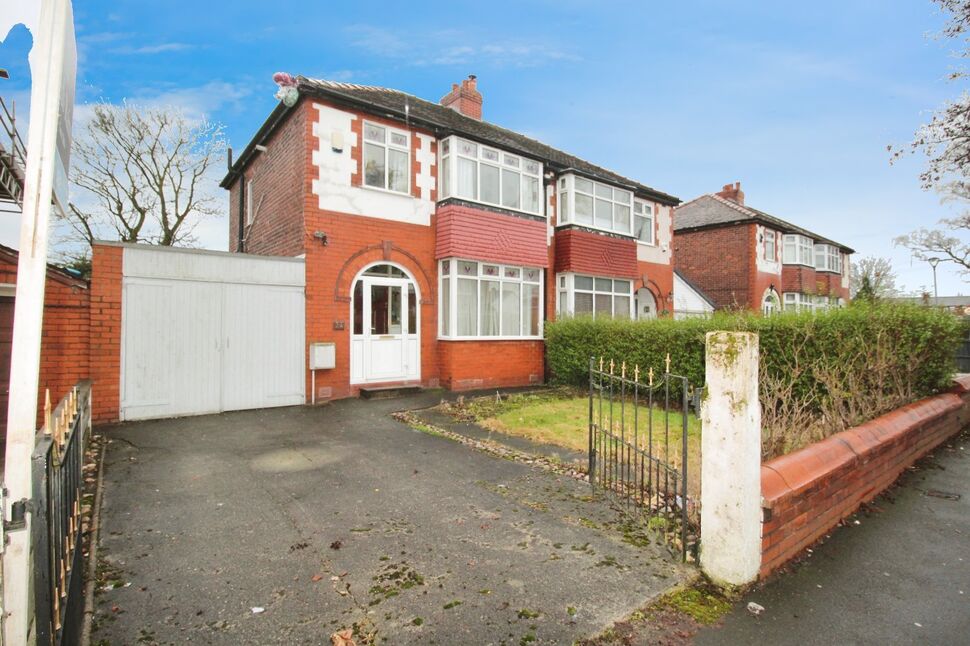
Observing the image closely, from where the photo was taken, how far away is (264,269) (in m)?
8.99

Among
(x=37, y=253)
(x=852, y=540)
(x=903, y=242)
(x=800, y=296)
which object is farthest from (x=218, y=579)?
(x=903, y=242)

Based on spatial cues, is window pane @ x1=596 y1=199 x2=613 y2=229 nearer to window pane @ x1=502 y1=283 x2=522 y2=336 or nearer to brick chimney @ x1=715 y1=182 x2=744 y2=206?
window pane @ x1=502 y1=283 x2=522 y2=336

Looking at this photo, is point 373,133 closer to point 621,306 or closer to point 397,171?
point 397,171

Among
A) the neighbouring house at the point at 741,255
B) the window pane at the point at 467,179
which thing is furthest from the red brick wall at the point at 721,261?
the window pane at the point at 467,179

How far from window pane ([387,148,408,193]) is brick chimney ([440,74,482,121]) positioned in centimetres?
595

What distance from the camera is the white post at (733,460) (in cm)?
301

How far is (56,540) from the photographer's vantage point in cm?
217

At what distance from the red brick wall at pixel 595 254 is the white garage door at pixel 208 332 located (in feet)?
23.2

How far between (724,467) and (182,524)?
401 centimetres

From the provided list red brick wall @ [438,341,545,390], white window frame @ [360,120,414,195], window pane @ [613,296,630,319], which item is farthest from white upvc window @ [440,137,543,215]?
window pane @ [613,296,630,319]

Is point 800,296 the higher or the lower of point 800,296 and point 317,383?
the higher

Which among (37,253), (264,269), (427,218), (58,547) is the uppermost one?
(427,218)

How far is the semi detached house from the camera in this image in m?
9.87

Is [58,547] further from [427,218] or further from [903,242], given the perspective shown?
[903,242]
